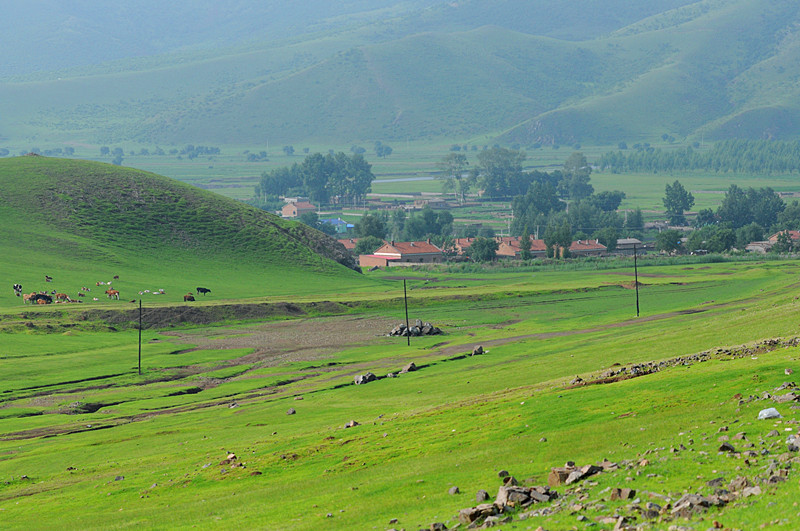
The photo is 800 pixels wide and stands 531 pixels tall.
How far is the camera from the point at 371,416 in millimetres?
53094

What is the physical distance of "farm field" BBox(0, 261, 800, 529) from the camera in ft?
97.0

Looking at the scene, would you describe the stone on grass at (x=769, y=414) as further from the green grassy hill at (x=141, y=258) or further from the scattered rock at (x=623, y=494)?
the green grassy hill at (x=141, y=258)

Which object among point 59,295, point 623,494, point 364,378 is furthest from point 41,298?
point 623,494

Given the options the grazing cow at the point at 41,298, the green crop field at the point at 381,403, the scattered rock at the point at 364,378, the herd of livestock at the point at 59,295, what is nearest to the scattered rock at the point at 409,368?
the green crop field at the point at 381,403

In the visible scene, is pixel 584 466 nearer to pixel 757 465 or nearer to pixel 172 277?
pixel 757 465

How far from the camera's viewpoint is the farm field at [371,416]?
29578 millimetres

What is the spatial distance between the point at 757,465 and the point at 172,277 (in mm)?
147525

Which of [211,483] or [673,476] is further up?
[673,476]

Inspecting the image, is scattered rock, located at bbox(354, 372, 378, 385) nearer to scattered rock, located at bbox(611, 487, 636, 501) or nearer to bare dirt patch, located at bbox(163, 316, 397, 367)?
bare dirt patch, located at bbox(163, 316, 397, 367)

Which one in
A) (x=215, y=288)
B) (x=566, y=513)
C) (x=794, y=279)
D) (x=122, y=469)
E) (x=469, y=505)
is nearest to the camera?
(x=566, y=513)

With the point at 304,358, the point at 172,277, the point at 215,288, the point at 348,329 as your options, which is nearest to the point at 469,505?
the point at 304,358

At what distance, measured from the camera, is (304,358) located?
94.4 m

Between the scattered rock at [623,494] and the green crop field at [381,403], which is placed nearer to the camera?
the scattered rock at [623,494]

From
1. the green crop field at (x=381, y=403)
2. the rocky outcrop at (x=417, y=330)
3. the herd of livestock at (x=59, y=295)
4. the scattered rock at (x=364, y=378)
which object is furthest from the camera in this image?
the herd of livestock at (x=59, y=295)
